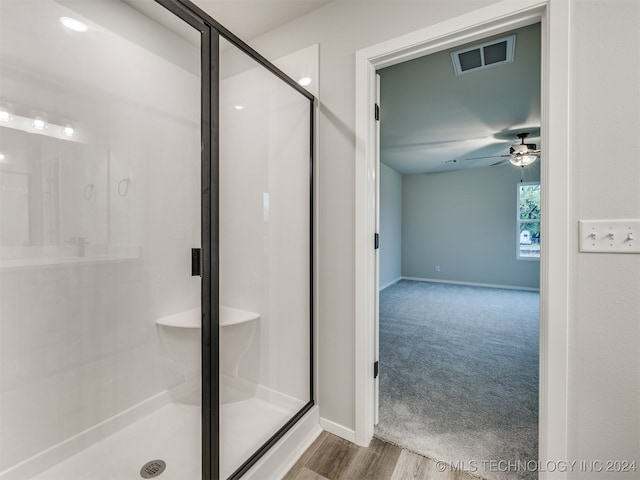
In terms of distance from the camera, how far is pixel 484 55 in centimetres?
221

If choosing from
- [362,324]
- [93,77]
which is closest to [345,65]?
[93,77]

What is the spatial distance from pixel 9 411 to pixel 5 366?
19 centimetres

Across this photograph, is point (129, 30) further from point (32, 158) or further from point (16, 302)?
point (16, 302)

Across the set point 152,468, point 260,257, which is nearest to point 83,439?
point 152,468

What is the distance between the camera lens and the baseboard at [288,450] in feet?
4.56

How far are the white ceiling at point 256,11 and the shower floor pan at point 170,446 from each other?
2102mm

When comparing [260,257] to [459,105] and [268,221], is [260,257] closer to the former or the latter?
[268,221]

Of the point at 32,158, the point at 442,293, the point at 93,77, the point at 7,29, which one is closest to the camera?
the point at 7,29

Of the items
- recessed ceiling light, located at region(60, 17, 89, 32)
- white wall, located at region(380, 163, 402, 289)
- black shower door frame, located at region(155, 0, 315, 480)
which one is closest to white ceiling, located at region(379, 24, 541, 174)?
white wall, located at region(380, 163, 402, 289)

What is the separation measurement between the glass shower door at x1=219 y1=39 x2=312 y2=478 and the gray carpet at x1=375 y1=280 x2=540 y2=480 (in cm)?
72

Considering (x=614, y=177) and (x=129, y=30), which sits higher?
(x=129, y=30)

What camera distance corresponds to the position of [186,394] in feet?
4.36

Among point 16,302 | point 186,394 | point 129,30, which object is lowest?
point 186,394

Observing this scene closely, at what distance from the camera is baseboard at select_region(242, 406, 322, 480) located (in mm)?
1391
